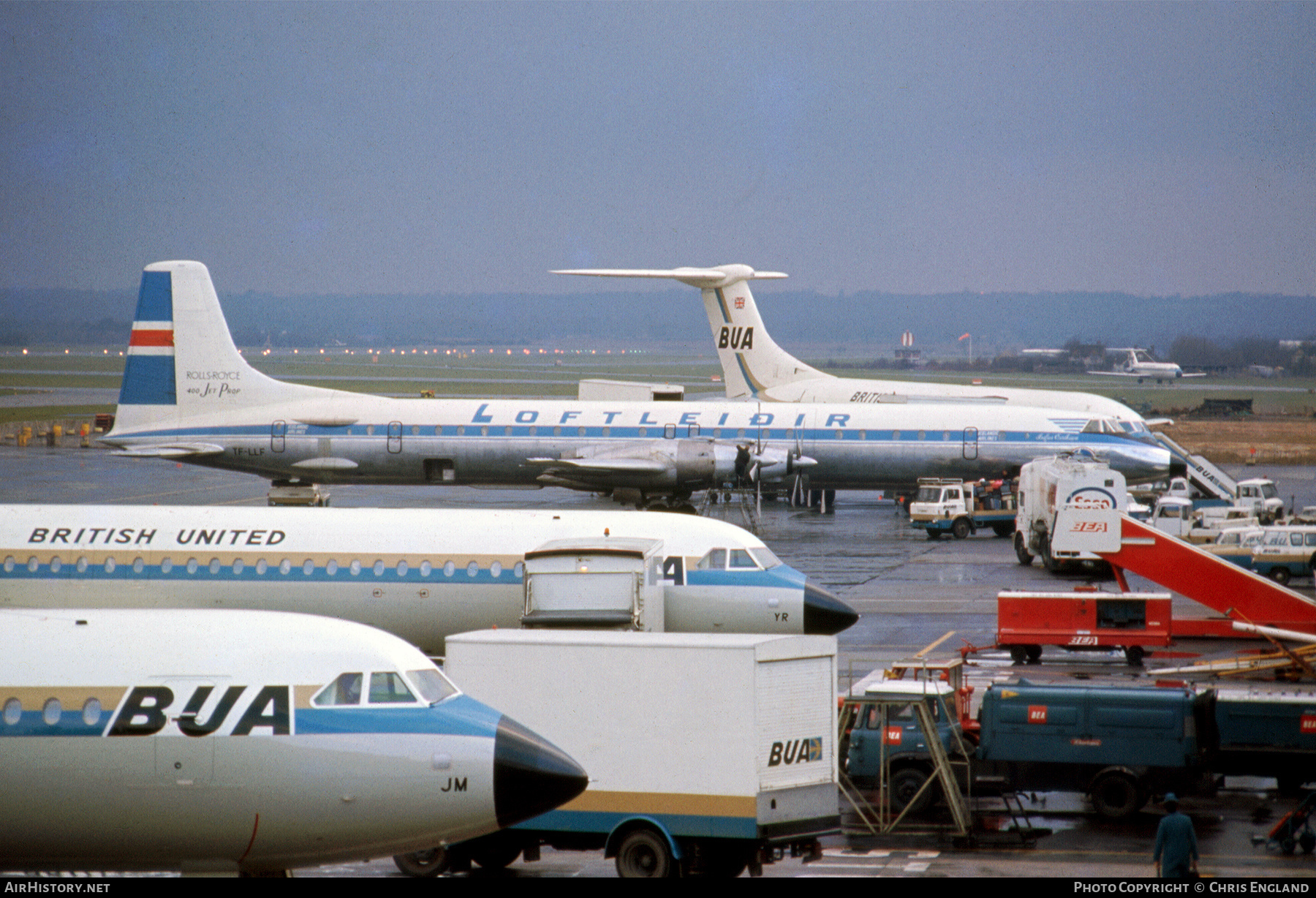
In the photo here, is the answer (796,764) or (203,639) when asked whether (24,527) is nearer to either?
(203,639)

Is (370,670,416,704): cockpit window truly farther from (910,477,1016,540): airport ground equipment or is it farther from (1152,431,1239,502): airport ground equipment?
(1152,431,1239,502): airport ground equipment

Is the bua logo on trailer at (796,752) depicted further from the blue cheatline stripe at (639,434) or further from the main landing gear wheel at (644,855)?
the blue cheatline stripe at (639,434)

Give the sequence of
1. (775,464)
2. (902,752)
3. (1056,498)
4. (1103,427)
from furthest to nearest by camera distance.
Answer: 1. (1103,427)
2. (775,464)
3. (1056,498)
4. (902,752)

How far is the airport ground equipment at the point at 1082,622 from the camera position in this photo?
96.7 ft

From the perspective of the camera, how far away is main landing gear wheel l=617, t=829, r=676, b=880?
16.5 m

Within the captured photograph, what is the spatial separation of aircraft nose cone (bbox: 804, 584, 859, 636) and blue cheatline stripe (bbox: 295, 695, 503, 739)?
12171mm

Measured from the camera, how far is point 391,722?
13523 mm

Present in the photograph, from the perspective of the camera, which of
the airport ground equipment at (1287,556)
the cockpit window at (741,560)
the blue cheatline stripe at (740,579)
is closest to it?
the blue cheatline stripe at (740,579)

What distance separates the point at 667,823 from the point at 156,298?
130ft

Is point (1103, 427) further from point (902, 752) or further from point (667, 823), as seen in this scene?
point (667, 823)

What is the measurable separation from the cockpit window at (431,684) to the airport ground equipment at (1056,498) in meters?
22.0

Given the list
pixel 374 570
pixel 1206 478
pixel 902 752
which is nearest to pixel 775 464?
pixel 1206 478

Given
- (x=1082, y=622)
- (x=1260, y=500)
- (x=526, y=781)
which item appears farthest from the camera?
(x=1260, y=500)

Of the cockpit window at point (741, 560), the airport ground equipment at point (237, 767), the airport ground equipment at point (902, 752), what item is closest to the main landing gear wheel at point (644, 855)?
the airport ground equipment at point (237, 767)
